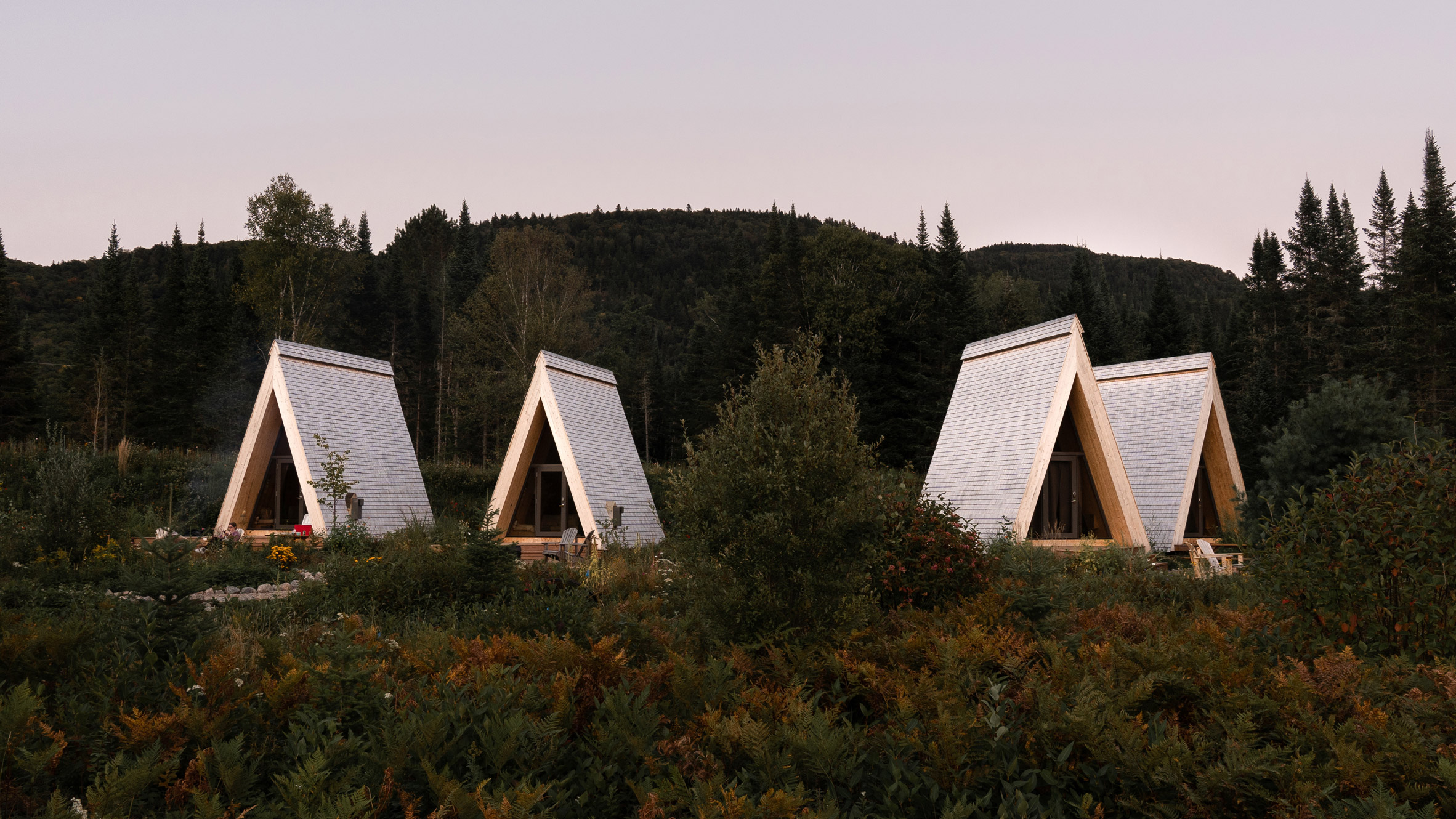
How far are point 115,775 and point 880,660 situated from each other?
14.1 feet

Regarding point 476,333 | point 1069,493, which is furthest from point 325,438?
point 476,333

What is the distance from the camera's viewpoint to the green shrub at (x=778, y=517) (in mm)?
5938

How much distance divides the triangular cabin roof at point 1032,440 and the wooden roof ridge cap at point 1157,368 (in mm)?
1759

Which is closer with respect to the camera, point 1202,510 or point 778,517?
point 778,517

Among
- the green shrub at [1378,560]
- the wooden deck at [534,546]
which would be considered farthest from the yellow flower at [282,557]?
the green shrub at [1378,560]

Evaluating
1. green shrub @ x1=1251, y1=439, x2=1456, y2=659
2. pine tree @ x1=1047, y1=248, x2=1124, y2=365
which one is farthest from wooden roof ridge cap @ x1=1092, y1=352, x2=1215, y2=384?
pine tree @ x1=1047, y1=248, x2=1124, y2=365

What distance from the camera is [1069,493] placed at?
16.6 metres

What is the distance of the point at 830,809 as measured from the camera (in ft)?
10.9

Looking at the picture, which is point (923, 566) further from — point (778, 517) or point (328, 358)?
point (328, 358)

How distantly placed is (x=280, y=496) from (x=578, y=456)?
700 centimetres

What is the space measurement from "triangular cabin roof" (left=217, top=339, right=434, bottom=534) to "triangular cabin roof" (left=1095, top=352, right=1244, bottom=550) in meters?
14.3

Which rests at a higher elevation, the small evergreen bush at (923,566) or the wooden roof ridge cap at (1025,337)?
the wooden roof ridge cap at (1025,337)

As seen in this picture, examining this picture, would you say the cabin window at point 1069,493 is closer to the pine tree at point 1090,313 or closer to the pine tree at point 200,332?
the pine tree at point 1090,313

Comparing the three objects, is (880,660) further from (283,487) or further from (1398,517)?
(283,487)
